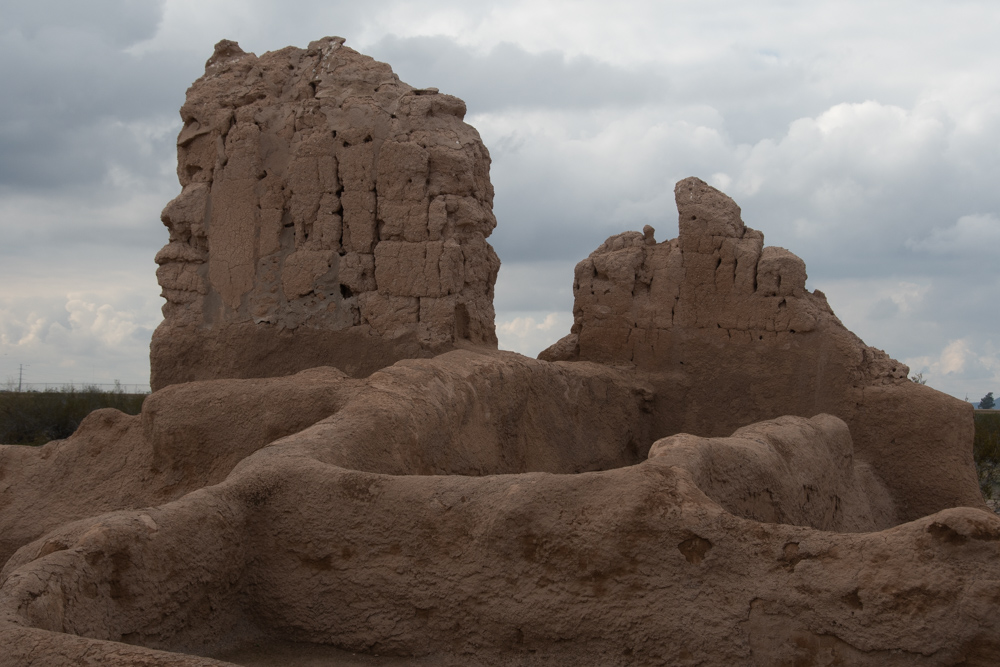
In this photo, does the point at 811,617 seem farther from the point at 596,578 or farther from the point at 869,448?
the point at 869,448

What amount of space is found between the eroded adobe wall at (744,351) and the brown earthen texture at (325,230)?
4.37 feet

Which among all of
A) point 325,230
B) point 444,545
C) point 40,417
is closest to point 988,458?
point 325,230

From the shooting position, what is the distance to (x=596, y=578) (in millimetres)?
4023

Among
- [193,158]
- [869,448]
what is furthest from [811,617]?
[193,158]

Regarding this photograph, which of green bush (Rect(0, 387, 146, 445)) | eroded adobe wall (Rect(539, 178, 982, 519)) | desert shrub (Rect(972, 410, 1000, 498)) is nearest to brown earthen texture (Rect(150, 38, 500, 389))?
eroded adobe wall (Rect(539, 178, 982, 519))

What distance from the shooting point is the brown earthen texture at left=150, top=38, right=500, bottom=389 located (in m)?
8.11

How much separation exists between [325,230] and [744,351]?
3681 millimetres

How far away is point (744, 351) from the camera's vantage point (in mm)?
8852

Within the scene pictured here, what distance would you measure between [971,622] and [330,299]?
5.70 meters

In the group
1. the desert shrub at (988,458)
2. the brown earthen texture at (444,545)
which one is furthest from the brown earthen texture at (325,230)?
the desert shrub at (988,458)

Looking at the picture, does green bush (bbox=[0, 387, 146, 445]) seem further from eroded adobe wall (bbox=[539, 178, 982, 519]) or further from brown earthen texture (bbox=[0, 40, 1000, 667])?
brown earthen texture (bbox=[0, 40, 1000, 667])

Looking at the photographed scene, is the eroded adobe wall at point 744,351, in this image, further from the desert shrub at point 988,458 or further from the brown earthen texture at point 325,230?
the desert shrub at point 988,458

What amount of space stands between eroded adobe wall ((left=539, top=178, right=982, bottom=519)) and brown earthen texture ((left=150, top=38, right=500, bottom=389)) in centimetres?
133

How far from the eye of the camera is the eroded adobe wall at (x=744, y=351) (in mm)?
8250
